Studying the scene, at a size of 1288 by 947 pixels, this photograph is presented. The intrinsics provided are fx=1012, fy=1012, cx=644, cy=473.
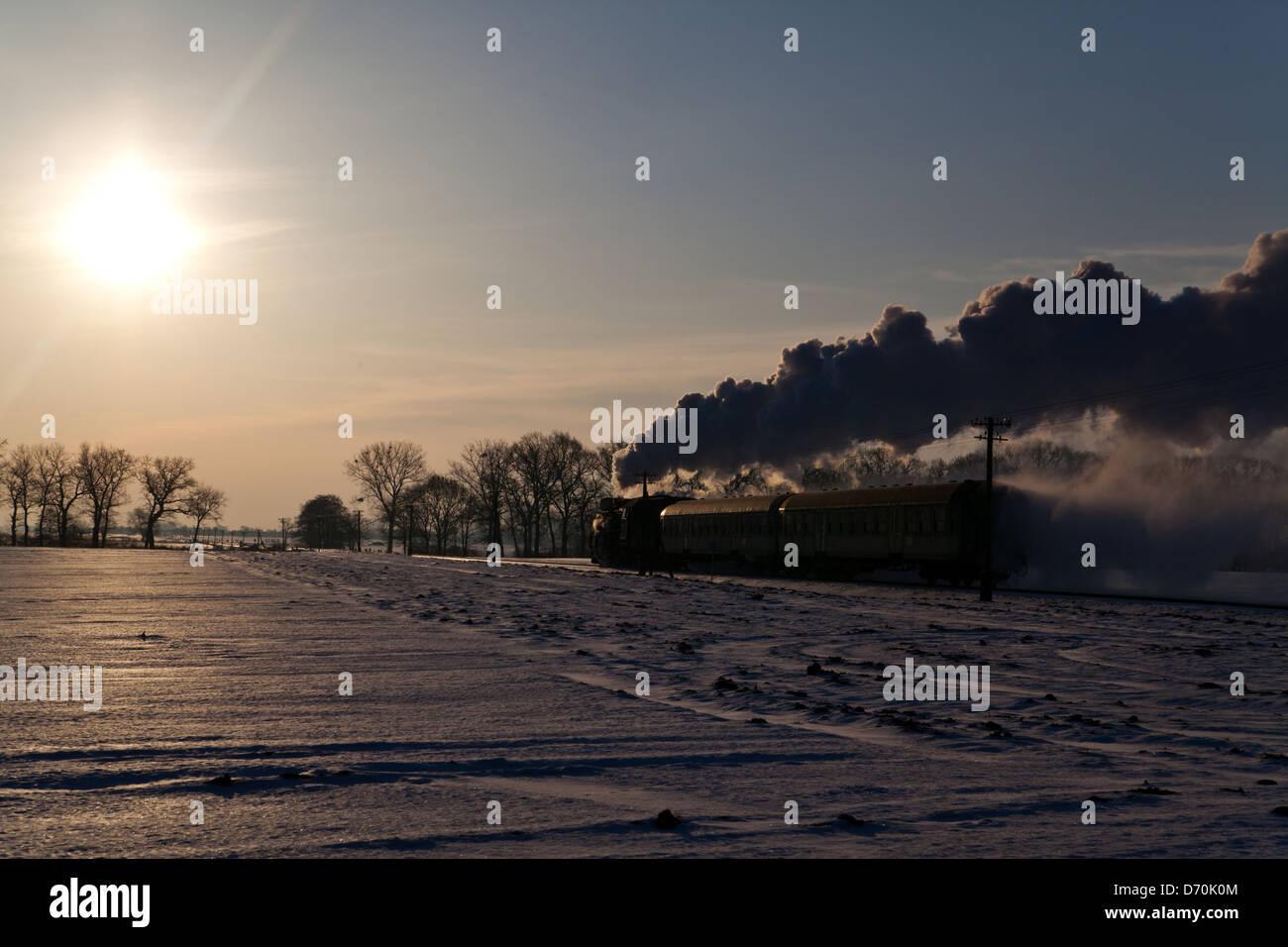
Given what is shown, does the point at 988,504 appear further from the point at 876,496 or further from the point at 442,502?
the point at 442,502

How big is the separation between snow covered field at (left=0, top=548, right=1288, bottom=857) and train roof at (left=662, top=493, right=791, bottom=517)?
96.8 feet

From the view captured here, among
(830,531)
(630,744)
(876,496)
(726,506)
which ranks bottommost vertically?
(630,744)

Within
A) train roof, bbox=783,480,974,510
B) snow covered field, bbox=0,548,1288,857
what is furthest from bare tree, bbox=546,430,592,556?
snow covered field, bbox=0,548,1288,857

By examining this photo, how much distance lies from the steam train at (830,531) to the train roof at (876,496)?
51 millimetres

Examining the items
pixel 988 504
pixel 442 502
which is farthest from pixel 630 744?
pixel 442 502

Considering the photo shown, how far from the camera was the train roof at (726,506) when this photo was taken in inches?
2031

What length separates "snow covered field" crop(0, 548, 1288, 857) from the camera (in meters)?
6.61

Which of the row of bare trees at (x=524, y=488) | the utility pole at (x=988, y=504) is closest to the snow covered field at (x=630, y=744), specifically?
the utility pole at (x=988, y=504)

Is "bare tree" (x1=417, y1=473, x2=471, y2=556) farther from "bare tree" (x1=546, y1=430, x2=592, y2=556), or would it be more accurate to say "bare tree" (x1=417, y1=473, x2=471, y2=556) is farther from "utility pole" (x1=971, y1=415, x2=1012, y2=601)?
"utility pole" (x1=971, y1=415, x2=1012, y2=601)

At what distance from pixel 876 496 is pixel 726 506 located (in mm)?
13294

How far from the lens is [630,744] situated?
9.81 m

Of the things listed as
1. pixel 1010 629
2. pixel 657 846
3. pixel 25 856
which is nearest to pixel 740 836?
pixel 657 846
